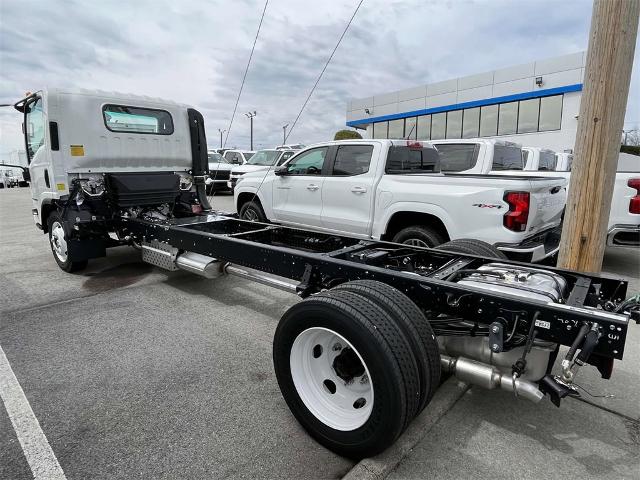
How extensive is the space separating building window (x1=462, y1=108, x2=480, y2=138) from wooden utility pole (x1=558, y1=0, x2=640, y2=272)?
28233mm

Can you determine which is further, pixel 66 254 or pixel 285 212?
pixel 285 212

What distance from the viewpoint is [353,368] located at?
2.57 meters

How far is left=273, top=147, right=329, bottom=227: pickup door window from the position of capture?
6.86 m

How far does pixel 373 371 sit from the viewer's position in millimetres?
2188

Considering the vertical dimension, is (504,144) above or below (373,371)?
above

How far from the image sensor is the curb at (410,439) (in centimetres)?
227

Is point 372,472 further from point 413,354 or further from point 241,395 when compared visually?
point 241,395

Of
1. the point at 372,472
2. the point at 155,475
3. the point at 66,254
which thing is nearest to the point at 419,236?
the point at 372,472

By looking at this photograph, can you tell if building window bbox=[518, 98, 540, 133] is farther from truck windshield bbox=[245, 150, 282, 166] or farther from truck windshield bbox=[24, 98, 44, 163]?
truck windshield bbox=[24, 98, 44, 163]

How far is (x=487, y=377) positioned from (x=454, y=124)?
31.6 meters

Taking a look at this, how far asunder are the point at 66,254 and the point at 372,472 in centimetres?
525

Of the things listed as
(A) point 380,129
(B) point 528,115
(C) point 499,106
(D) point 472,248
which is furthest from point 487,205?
(A) point 380,129

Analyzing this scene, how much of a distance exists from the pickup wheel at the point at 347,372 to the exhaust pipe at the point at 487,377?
1.41 ft

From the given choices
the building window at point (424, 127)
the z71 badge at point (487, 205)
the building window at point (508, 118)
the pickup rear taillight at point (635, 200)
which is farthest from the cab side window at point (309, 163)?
the building window at point (424, 127)
